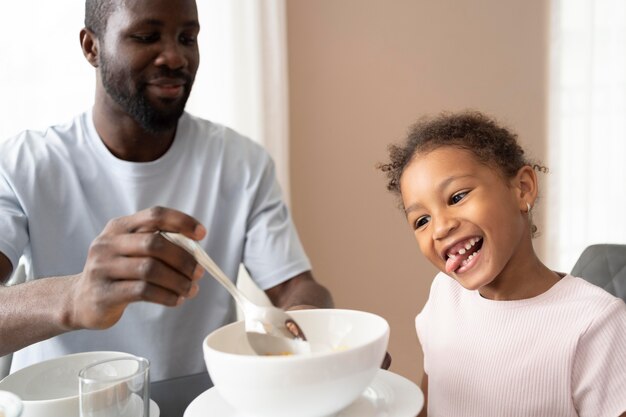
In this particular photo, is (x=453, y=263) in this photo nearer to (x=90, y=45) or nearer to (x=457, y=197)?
(x=457, y=197)

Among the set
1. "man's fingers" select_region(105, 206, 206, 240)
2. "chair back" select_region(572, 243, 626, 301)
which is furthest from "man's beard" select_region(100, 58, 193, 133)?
"chair back" select_region(572, 243, 626, 301)

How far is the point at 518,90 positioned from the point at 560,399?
213 centimetres

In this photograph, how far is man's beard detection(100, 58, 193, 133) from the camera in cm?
160

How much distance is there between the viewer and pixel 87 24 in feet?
5.49

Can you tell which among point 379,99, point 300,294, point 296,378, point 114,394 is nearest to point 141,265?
point 114,394

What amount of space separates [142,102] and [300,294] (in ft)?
1.91

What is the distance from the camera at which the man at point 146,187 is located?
59.9 inches

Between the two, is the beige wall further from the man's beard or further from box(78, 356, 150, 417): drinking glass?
box(78, 356, 150, 417): drinking glass

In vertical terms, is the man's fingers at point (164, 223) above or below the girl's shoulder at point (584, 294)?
above

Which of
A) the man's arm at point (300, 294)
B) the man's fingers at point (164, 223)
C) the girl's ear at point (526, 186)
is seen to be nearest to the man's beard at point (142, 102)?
the man's arm at point (300, 294)

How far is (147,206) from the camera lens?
1.60 m

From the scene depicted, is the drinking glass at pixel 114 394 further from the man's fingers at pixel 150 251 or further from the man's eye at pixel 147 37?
the man's eye at pixel 147 37

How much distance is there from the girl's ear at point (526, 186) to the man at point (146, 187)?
23.5 inches

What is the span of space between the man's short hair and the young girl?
33.6 inches
